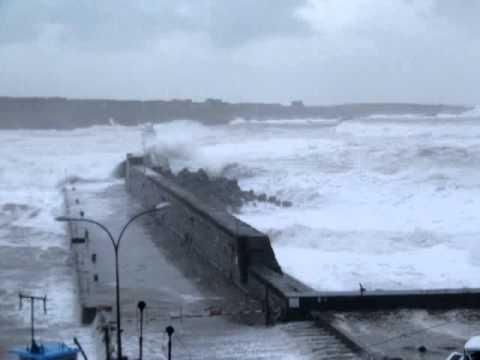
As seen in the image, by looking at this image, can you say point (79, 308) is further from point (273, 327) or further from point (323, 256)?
point (323, 256)

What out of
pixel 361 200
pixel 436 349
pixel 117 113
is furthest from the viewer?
pixel 117 113

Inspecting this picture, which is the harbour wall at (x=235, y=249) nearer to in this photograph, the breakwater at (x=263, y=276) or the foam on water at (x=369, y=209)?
the breakwater at (x=263, y=276)

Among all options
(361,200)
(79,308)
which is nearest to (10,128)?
(361,200)

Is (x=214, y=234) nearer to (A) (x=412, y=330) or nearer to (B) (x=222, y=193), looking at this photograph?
(A) (x=412, y=330)

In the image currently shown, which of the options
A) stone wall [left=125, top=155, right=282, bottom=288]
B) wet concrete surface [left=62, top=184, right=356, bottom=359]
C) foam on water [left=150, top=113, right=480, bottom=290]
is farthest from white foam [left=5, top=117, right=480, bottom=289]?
wet concrete surface [left=62, top=184, right=356, bottom=359]

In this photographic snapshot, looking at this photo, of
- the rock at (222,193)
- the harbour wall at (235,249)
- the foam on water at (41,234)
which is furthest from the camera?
the rock at (222,193)

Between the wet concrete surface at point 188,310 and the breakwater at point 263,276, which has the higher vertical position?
the breakwater at point 263,276

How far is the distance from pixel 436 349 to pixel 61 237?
35.9 feet

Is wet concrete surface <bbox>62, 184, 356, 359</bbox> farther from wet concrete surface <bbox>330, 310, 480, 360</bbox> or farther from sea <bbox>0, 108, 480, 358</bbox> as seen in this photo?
sea <bbox>0, 108, 480, 358</bbox>

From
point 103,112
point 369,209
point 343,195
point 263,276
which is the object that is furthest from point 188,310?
point 103,112

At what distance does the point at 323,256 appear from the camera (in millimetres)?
17000

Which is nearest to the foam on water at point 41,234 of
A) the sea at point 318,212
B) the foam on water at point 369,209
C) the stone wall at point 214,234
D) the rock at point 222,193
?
the sea at point 318,212

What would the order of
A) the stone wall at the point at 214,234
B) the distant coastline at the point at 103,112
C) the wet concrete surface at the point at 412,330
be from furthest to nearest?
the distant coastline at the point at 103,112
the stone wall at the point at 214,234
the wet concrete surface at the point at 412,330

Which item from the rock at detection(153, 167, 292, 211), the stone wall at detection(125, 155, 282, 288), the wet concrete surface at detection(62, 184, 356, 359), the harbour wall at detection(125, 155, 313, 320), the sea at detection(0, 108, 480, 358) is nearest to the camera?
the wet concrete surface at detection(62, 184, 356, 359)
